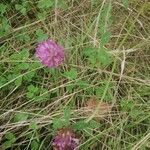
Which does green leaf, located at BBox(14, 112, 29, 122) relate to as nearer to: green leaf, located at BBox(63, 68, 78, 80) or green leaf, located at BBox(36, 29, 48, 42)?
green leaf, located at BBox(63, 68, 78, 80)

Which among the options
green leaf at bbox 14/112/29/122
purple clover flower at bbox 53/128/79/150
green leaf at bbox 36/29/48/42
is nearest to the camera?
purple clover flower at bbox 53/128/79/150

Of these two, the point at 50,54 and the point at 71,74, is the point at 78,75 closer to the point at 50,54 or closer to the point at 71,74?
the point at 71,74

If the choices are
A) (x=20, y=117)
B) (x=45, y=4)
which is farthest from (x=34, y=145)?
(x=45, y=4)

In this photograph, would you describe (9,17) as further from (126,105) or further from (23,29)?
(126,105)

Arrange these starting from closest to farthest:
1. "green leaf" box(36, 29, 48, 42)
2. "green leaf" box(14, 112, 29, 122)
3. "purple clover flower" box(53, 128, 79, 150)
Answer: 1. "purple clover flower" box(53, 128, 79, 150)
2. "green leaf" box(14, 112, 29, 122)
3. "green leaf" box(36, 29, 48, 42)

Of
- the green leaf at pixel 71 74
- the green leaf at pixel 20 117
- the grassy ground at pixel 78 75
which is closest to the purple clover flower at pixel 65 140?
the grassy ground at pixel 78 75

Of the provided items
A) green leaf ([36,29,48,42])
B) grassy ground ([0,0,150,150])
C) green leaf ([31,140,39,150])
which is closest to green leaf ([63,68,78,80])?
grassy ground ([0,0,150,150])

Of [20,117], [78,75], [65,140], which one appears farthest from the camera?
[78,75]
